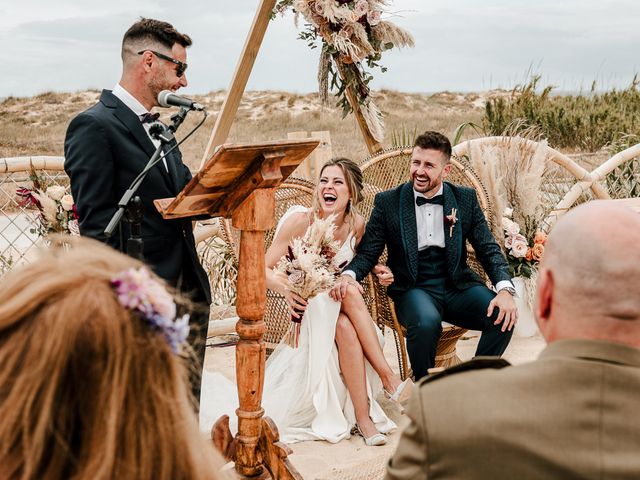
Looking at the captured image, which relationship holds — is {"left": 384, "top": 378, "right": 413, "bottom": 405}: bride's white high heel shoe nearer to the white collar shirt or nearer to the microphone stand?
the white collar shirt

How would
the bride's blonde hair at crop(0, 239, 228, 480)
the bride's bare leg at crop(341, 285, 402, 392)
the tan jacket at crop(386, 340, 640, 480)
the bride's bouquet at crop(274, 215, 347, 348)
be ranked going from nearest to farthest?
the bride's blonde hair at crop(0, 239, 228, 480), the tan jacket at crop(386, 340, 640, 480), the bride's bouquet at crop(274, 215, 347, 348), the bride's bare leg at crop(341, 285, 402, 392)

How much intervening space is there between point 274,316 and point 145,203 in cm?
183

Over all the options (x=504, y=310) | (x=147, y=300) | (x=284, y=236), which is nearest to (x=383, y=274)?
(x=284, y=236)

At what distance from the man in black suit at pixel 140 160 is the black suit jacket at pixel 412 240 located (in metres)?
1.59

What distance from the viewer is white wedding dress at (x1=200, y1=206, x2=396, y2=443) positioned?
4301 millimetres

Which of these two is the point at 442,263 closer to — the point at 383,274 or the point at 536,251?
the point at 383,274

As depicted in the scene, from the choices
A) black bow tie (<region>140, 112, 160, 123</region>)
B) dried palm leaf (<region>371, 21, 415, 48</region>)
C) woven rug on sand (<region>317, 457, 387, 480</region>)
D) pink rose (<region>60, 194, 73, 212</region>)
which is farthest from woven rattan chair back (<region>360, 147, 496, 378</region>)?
black bow tie (<region>140, 112, 160, 123</region>)

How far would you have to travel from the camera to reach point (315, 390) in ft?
14.4

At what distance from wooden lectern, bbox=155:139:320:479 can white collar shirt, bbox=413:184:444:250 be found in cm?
195

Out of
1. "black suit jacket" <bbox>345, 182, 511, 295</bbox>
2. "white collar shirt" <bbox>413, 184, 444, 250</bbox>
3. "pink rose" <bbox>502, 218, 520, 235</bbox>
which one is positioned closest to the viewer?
"black suit jacket" <bbox>345, 182, 511, 295</bbox>

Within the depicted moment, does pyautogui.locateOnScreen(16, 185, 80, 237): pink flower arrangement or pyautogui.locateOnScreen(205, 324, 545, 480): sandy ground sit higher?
pyautogui.locateOnScreen(16, 185, 80, 237): pink flower arrangement

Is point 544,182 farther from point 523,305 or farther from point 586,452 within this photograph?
point 586,452

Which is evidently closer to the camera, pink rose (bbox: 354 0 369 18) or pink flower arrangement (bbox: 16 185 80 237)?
pink flower arrangement (bbox: 16 185 80 237)

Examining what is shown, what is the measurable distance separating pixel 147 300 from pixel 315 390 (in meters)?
3.49
